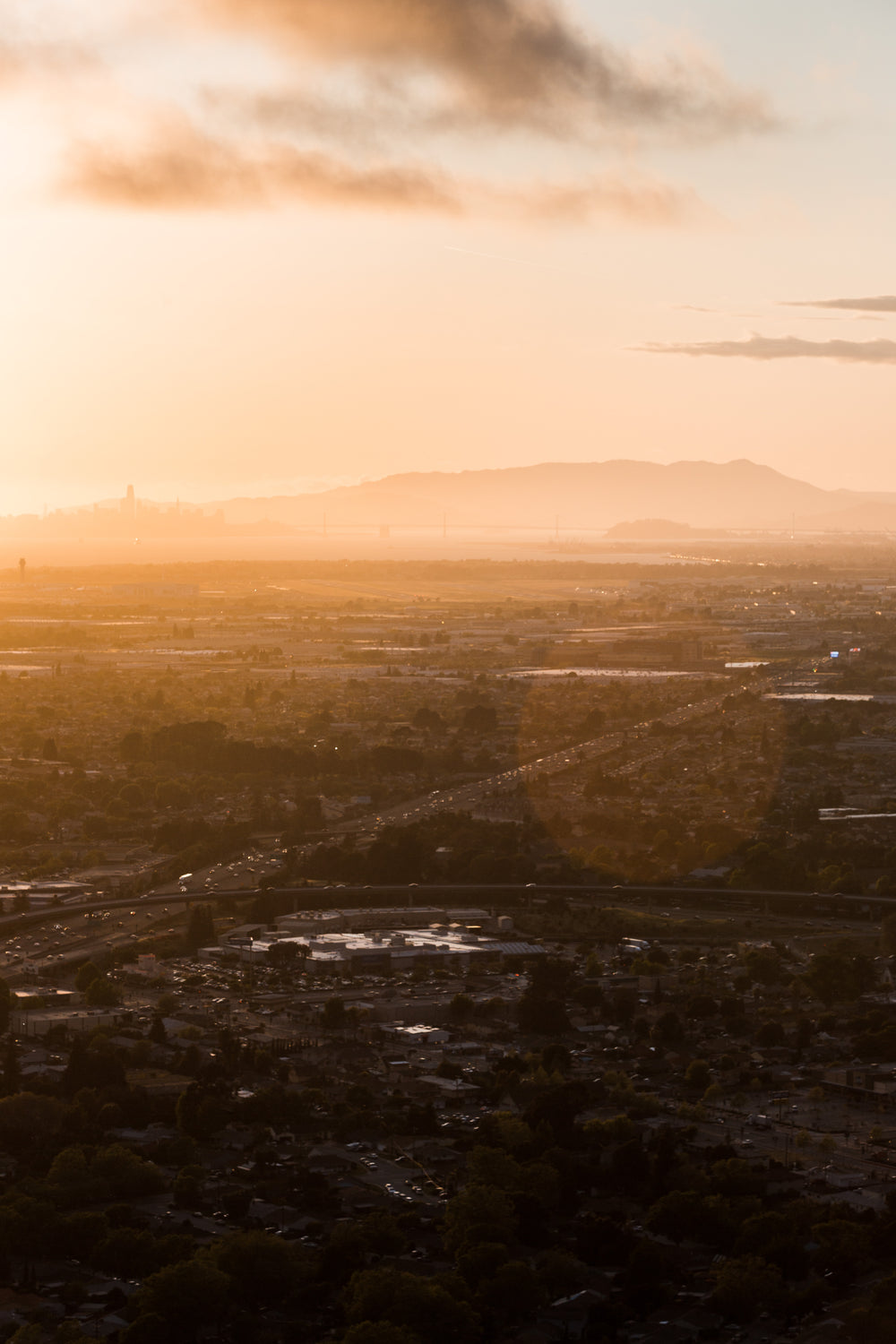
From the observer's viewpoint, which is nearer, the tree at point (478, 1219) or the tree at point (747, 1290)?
the tree at point (747, 1290)

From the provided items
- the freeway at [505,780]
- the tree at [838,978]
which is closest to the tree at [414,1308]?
the tree at [838,978]

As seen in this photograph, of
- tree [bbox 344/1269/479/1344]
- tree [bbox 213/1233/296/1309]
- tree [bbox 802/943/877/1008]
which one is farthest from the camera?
tree [bbox 802/943/877/1008]

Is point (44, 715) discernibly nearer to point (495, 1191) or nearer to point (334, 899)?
point (334, 899)

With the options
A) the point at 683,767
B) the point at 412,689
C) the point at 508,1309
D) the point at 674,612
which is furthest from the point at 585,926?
the point at 674,612

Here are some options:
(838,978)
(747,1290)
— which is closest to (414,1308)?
(747,1290)

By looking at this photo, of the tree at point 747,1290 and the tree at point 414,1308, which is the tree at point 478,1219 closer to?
the tree at point 414,1308

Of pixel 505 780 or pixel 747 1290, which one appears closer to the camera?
pixel 747 1290

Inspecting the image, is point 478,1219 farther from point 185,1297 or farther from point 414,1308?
point 185,1297

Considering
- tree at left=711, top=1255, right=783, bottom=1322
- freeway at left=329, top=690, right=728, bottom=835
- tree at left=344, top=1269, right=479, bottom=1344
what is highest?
freeway at left=329, top=690, right=728, bottom=835

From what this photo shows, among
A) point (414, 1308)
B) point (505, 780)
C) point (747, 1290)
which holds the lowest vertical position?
point (747, 1290)

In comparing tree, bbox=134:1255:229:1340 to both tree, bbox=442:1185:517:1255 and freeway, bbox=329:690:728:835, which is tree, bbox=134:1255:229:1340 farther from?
freeway, bbox=329:690:728:835

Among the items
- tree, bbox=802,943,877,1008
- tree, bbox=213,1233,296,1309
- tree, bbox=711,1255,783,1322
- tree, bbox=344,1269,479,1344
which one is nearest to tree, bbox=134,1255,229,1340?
tree, bbox=213,1233,296,1309
